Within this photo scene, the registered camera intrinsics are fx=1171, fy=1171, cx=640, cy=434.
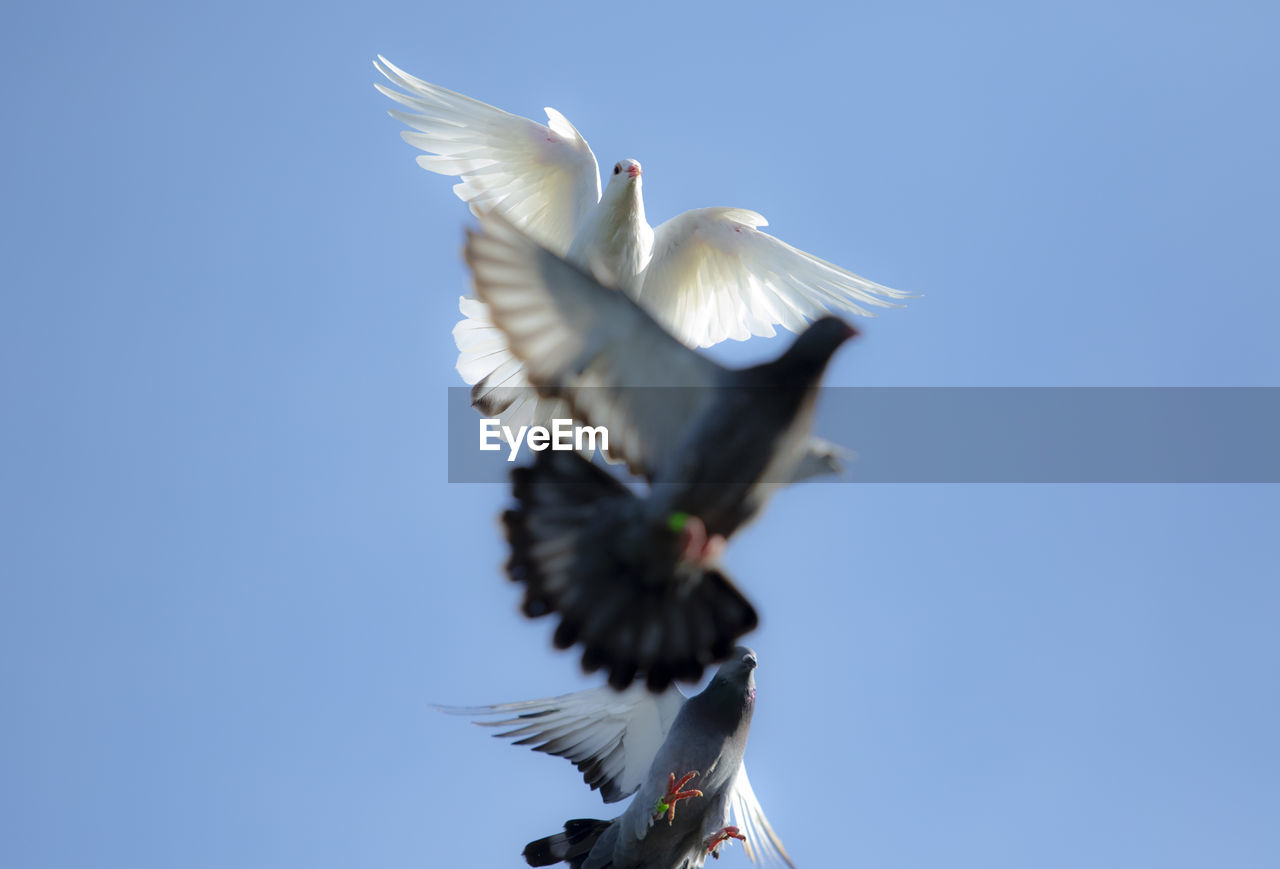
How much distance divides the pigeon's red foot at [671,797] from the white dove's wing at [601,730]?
904 mm

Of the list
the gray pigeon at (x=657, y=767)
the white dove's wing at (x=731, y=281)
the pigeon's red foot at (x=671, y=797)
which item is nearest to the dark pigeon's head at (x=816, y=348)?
the gray pigeon at (x=657, y=767)

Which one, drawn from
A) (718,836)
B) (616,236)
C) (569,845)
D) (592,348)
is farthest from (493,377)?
(592,348)

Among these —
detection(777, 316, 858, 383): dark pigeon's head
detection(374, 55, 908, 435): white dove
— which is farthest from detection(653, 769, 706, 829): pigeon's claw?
detection(777, 316, 858, 383): dark pigeon's head

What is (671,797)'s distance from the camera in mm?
6773

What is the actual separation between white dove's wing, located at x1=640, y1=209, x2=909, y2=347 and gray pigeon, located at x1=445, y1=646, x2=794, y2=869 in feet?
7.96

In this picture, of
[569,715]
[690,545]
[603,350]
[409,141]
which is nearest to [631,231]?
[409,141]

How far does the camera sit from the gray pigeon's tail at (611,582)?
3.81m

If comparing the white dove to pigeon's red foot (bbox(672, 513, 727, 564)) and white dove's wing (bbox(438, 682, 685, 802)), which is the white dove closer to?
white dove's wing (bbox(438, 682, 685, 802))

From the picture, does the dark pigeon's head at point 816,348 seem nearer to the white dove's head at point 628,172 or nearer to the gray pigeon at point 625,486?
Result: the gray pigeon at point 625,486

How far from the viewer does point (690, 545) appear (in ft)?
12.4

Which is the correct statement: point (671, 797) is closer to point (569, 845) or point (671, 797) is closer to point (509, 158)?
point (569, 845)

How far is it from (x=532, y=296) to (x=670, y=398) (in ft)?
2.04

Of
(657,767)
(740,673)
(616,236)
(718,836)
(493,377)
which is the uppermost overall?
(616,236)

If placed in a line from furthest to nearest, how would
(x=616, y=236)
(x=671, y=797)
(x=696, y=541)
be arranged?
(x=616, y=236)
(x=671, y=797)
(x=696, y=541)
